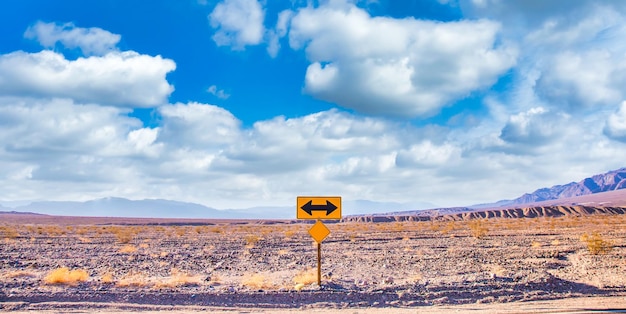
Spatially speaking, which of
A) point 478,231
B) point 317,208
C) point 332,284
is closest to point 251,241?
point 478,231

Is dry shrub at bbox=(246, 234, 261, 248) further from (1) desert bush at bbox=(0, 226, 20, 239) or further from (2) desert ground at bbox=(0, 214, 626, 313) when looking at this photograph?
(1) desert bush at bbox=(0, 226, 20, 239)

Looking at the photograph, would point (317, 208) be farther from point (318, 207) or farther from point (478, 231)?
point (478, 231)

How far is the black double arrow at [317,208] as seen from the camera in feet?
50.4

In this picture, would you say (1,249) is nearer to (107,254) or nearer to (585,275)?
(107,254)

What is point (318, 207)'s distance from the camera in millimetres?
15438

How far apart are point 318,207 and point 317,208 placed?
0.14 ft

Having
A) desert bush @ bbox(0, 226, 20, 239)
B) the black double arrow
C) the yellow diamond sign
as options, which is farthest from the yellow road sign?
desert bush @ bbox(0, 226, 20, 239)

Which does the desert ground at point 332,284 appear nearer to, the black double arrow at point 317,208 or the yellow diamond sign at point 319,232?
the yellow diamond sign at point 319,232

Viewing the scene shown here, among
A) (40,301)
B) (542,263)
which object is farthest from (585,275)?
(40,301)

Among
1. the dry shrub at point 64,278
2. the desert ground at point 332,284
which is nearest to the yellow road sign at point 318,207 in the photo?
the desert ground at point 332,284

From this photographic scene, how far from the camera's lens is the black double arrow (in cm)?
1536

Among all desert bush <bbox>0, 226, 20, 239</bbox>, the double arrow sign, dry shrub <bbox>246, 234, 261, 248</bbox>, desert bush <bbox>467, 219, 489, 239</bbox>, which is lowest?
dry shrub <bbox>246, 234, 261, 248</bbox>

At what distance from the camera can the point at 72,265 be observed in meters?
23.2

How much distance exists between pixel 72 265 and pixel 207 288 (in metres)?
10.9
